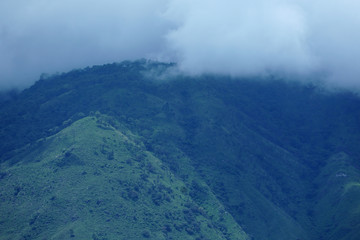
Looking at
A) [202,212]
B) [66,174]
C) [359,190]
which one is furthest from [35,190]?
[359,190]

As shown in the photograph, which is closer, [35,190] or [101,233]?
[101,233]

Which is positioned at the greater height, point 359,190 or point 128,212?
point 359,190

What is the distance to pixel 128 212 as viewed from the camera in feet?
589

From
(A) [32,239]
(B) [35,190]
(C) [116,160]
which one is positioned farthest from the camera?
(C) [116,160]

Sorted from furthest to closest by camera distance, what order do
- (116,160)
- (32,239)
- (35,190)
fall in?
1. (116,160)
2. (35,190)
3. (32,239)

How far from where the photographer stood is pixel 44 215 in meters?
174

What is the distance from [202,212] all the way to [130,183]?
24.0 meters

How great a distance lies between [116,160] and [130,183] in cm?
1170

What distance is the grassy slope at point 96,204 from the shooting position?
565ft

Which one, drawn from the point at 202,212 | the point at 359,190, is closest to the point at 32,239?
the point at 202,212

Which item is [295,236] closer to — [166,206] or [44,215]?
[166,206]

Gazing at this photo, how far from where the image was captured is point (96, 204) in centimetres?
17738

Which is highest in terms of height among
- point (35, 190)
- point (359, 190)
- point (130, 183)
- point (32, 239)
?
point (359, 190)

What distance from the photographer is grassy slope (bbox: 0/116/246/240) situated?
172m
